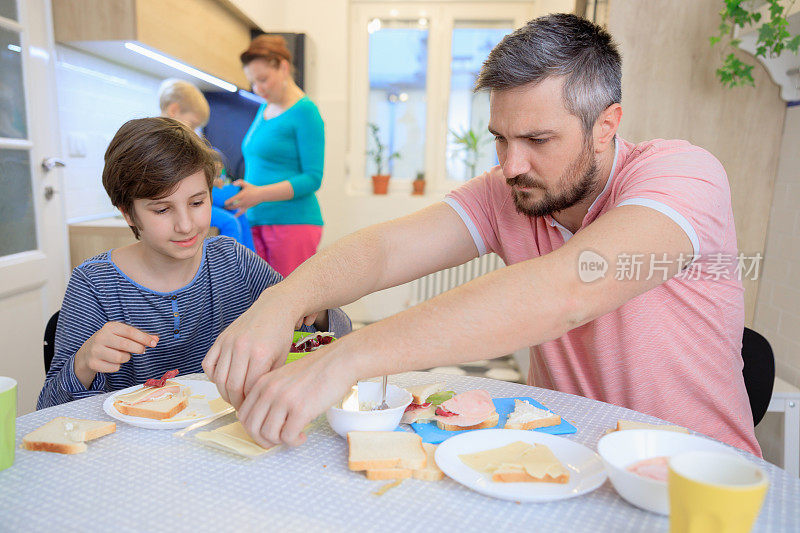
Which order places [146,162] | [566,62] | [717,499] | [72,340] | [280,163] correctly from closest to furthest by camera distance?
[717,499] → [566,62] → [72,340] → [146,162] → [280,163]

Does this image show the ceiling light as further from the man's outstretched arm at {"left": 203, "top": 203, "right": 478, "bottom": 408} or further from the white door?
the man's outstretched arm at {"left": 203, "top": 203, "right": 478, "bottom": 408}

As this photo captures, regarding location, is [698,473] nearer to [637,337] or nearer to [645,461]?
[645,461]

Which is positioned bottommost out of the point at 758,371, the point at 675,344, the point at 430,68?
the point at 758,371

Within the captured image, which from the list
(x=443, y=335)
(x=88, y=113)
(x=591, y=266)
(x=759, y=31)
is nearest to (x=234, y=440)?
(x=443, y=335)

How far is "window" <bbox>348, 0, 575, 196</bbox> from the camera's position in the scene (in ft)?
14.3

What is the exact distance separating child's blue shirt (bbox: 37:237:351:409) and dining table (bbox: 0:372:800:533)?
398 mm

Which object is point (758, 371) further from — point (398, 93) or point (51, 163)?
point (398, 93)

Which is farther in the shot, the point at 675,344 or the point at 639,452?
the point at 675,344

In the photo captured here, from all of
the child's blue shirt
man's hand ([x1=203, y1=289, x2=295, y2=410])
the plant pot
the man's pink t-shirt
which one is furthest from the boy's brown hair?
the plant pot

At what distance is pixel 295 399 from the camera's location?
76cm

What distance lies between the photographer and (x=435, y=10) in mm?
4332

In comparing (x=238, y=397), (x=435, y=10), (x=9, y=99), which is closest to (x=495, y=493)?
(x=238, y=397)

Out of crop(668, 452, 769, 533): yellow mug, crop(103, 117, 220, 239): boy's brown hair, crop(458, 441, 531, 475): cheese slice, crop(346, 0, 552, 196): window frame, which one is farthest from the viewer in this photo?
crop(346, 0, 552, 196): window frame

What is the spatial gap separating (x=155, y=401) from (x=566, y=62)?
0.92 meters
